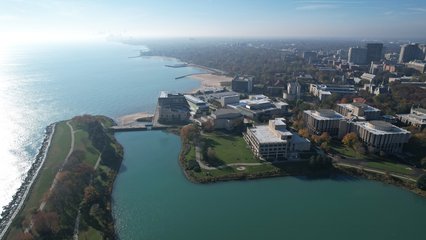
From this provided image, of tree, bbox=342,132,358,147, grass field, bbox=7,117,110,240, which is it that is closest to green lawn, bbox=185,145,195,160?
grass field, bbox=7,117,110,240

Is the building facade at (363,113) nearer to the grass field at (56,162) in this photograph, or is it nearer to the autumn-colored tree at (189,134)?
the autumn-colored tree at (189,134)

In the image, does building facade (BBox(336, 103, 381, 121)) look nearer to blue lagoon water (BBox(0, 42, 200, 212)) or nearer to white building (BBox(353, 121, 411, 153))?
white building (BBox(353, 121, 411, 153))

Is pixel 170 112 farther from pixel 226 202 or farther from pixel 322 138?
pixel 226 202

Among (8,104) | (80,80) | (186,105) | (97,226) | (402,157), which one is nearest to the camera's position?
(97,226)

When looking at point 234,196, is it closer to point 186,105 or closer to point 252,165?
point 252,165

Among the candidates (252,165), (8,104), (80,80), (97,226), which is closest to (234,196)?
(252,165)

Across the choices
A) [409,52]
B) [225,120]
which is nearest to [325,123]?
[225,120]

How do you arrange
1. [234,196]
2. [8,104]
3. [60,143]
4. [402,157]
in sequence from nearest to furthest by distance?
[234,196], [402,157], [60,143], [8,104]
